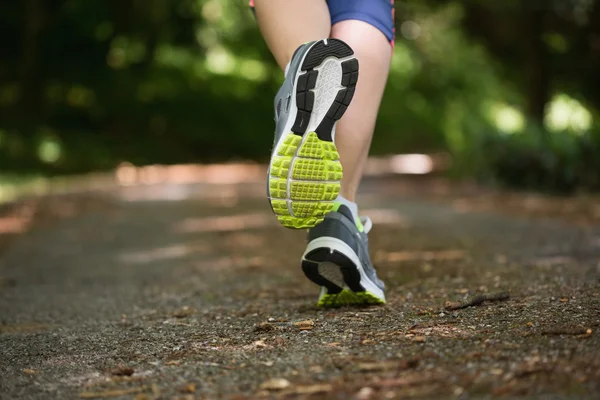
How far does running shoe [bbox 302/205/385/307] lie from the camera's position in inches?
111

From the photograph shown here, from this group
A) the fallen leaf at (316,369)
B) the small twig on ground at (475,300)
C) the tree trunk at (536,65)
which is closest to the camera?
the fallen leaf at (316,369)

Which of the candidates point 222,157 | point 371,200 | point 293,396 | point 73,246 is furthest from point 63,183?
point 293,396

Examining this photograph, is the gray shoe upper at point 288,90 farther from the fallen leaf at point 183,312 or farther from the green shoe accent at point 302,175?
the fallen leaf at point 183,312

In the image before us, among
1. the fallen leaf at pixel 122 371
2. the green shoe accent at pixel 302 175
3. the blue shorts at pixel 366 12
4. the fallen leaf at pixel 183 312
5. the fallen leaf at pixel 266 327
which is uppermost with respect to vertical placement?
the blue shorts at pixel 366 12

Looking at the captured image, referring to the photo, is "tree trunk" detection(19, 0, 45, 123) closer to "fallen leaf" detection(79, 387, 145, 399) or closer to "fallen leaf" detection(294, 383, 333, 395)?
"fallen leaf" detection(79, 387, 145, 399)

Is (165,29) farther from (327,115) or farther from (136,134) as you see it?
(327,115)

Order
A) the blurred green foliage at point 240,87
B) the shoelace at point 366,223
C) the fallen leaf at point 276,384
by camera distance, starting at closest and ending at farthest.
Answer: the fallen leaf at point 276,384, the shoelace at point 366,223, the blurred green foliage at point 240,87

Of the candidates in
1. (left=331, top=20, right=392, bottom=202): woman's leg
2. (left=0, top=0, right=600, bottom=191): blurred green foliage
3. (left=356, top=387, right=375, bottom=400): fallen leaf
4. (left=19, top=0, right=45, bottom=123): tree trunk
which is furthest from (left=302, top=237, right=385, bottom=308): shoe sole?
(left=19, top=0, right=45, bottom=123): tree trunk

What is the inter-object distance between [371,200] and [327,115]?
28.0ft

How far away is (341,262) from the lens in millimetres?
2830

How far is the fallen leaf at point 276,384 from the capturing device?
72.3 inches

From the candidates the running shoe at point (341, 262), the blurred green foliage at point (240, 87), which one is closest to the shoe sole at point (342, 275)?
A: the running shoe at point (341, 262)

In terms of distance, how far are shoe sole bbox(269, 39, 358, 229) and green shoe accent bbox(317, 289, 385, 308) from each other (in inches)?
16.7

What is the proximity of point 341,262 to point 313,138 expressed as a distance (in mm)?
439
